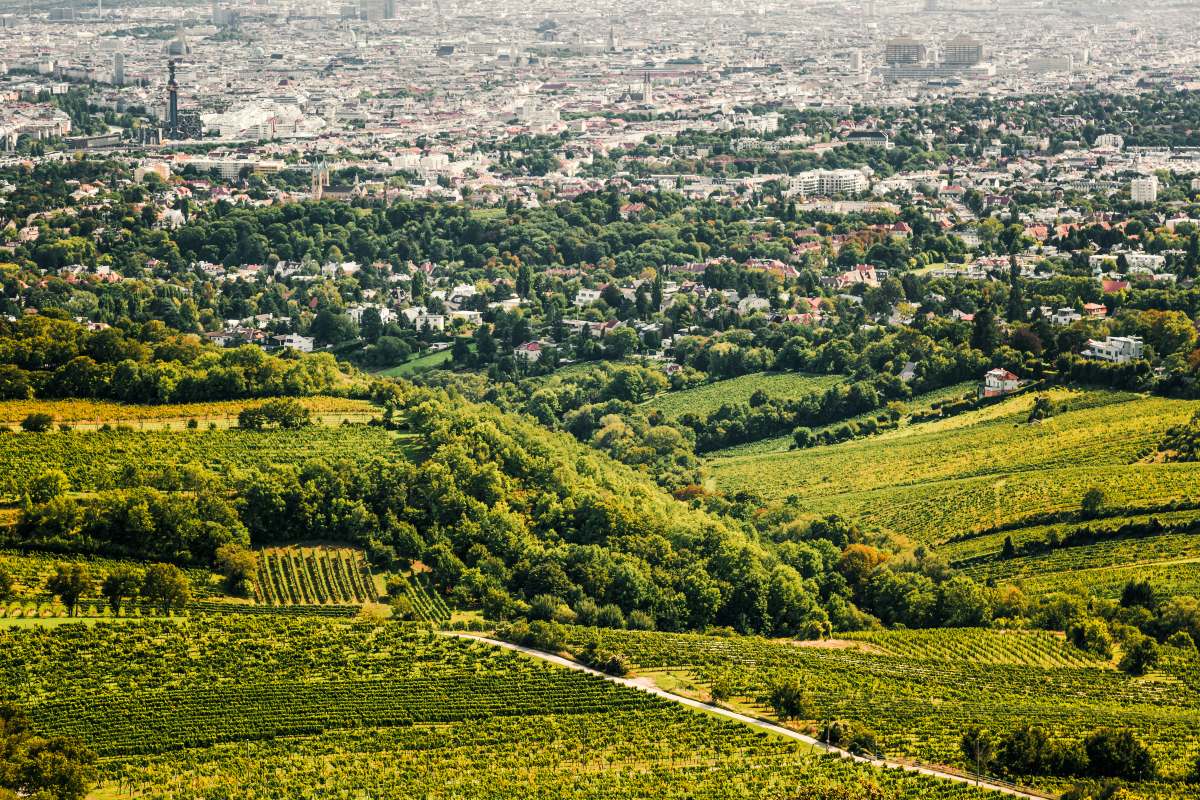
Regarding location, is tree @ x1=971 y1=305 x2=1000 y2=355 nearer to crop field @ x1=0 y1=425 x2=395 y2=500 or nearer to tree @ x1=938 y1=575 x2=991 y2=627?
tree @ x1=938 y1=575 x2=991 y2=627

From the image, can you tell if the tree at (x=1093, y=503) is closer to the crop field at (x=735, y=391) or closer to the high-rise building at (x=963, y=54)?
the crop field at (x=735, y=391)

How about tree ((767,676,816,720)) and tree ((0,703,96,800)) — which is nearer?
tree ((0,703,96,800))

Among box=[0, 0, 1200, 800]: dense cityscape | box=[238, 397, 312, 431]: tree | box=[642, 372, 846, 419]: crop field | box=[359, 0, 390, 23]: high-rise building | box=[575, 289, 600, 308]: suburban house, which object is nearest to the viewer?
box=[0, 0, 1200, 800]: dense cityscape

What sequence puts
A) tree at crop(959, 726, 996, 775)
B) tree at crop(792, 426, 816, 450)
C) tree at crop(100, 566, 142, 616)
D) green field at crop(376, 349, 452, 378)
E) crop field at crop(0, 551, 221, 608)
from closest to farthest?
tree at crop(959, 726, 996, 775)
crop field at crop(0, 551, 221, 608)
tree at crop(100, 566, 142, 616)
tree at crop(792, 426, 816, 450)
green field at crop(376, 349, 452, 378)

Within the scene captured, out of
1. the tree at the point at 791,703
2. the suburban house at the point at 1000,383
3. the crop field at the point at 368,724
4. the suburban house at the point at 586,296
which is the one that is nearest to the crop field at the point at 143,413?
the crop field at the point at 368,724

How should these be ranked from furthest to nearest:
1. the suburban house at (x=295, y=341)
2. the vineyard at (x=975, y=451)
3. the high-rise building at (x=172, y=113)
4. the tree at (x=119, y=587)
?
the high-rise building at (x=172, y=113) → the suburban house at (x=295, y=341) → the vineyard at (x=975, y=451) → the tree at (x=119, y=587)

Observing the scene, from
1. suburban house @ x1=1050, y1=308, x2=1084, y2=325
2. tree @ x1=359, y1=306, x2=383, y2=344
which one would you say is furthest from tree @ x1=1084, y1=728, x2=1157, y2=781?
tree @ x1=359, y1=306, x2=383, y2=344

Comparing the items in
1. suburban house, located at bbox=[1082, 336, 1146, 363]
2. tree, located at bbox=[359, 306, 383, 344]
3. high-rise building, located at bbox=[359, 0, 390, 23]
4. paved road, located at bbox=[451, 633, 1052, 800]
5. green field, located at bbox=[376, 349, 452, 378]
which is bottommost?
green field, located at bbox=[376, 349, 452, 378]
